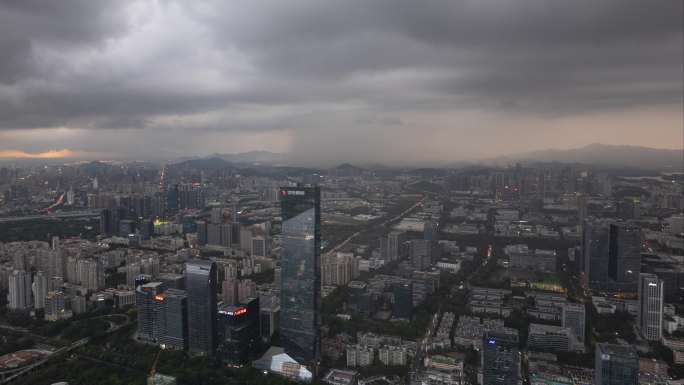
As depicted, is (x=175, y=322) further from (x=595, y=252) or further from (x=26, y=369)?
(x=595, y=252)

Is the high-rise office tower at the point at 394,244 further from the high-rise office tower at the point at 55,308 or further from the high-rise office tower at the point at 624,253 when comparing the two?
the high-rise office tower at the point at 55,308

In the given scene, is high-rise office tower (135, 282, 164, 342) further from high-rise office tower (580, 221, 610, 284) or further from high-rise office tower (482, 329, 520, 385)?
high-rise office tower (580, 221, 610, 284)

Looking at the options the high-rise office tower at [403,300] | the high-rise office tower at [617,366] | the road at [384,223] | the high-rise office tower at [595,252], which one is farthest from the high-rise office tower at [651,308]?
the road at [384,223]

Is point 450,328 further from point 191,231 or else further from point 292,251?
point 191,231

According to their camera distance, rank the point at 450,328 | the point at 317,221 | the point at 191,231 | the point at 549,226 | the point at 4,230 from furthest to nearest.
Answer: the point at 191,231
the point at 4,230
the point at 549,226
the point at 450,328
the point at 317,221

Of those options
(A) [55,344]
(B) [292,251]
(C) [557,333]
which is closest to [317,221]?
(B) [292,251]

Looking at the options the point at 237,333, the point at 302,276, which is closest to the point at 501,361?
the point at 302,276
